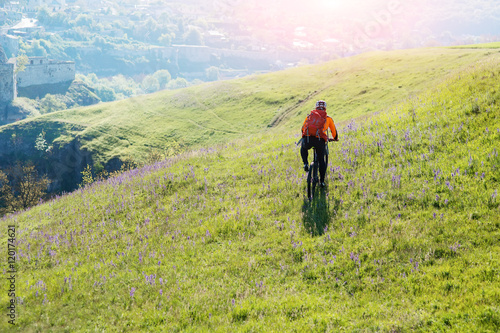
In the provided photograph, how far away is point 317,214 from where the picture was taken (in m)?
11.1

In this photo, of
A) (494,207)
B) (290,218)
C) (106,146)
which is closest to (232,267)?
(290,218)

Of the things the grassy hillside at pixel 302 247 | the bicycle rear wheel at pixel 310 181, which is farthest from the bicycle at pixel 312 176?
the grassy hillside at pixel 302 247

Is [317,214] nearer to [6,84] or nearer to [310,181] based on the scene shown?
[310,181]

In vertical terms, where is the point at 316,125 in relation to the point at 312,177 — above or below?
above

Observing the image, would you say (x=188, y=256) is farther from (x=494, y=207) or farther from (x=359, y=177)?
(x=494, y=207)

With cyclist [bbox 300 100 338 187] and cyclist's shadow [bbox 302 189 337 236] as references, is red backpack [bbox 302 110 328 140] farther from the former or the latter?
cyclist's shadow [bbox 302 189 337 236]

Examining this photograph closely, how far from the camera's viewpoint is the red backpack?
11.5 meters

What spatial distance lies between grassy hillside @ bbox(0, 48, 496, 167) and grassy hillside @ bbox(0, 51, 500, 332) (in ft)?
112

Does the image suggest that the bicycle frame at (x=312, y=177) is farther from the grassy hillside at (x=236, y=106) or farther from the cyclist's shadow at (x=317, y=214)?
the grassy hillside at (x=236, y=106)

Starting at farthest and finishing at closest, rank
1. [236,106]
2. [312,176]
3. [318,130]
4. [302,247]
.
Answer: [236,106]
[312,176]
[318,130]
[302,247]

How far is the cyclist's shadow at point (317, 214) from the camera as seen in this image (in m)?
10.4

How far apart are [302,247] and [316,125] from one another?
443 centimetres

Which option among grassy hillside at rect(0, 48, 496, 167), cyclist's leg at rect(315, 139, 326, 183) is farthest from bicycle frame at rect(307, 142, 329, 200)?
grassy hillside at rect(0, 48, 496, 167)

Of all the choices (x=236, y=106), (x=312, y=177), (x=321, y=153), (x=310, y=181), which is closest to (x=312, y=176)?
(x=312, y=177)
